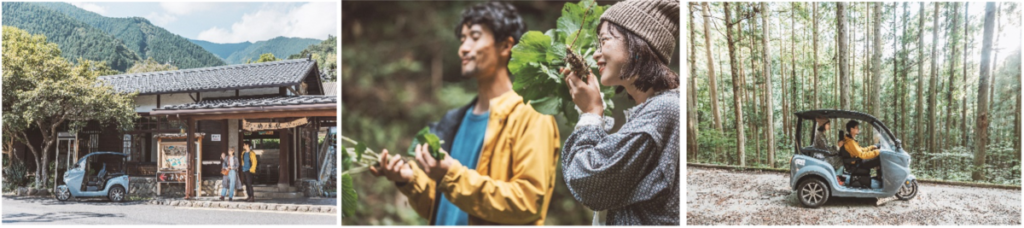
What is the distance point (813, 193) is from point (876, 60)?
2.52 feet

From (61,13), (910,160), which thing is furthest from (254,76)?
(910,160)

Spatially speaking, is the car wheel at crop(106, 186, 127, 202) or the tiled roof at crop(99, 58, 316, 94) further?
the car wheel at crop(106, 186, 127, 202)

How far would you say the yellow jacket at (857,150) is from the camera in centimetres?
298

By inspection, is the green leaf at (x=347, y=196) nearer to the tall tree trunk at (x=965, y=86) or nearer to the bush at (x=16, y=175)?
the tall tree trunk at (x=965, y=86)

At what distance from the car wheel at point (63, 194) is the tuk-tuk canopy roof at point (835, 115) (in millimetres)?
6705

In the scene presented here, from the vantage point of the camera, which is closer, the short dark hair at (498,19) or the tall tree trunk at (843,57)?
the short dark hair at (498,19)

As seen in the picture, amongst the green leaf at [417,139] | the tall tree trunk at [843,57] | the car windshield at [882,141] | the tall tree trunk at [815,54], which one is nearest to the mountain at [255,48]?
the green leaf at [417,139]

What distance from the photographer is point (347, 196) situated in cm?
231

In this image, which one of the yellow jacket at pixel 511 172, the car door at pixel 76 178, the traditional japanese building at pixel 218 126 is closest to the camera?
the yellow jacket at pixel 511 172

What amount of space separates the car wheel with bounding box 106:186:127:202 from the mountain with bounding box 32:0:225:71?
1.53 m

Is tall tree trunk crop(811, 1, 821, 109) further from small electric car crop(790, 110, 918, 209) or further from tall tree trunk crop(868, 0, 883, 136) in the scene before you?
tall tree trunk crop(868, 0, 883, 136)

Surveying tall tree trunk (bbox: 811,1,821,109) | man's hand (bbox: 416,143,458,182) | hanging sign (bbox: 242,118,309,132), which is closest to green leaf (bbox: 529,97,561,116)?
man's hand (bbox: 416,143,458,182)

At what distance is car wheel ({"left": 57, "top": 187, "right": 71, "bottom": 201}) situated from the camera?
5.77 meters

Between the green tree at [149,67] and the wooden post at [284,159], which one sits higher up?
the green tree at [149,67]
